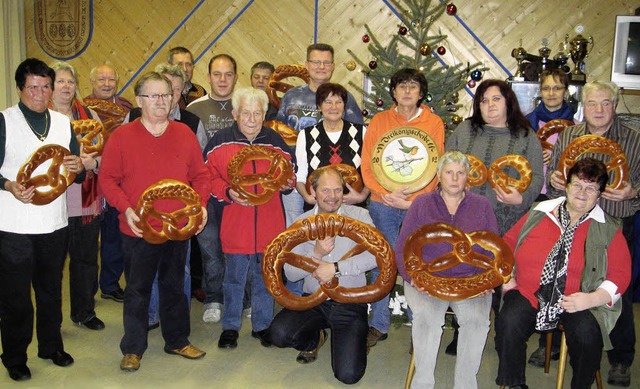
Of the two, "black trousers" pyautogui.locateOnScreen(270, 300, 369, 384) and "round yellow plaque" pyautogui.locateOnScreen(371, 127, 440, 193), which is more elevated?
"round yellow plaque" pyautogui.locateOnScreen(371, 127, 440, 193)

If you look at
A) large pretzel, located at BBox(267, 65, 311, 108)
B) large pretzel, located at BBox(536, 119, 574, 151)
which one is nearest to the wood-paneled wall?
large pretzel, located at BBox(267, 65, 311, 108)

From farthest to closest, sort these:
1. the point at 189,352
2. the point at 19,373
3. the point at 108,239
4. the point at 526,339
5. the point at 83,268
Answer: the point at 108,239 < the point at 83,268 < the point at 189,352 < the point at 19,373 < the point at 526,339

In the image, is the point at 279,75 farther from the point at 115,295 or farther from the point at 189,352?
the point at 189,352

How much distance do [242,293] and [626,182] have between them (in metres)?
2.38

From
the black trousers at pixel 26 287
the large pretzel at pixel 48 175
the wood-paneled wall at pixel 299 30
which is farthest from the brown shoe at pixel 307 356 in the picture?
the wood-paneled wall at pixel 299 30

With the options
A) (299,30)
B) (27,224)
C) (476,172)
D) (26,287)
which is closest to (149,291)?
(26,287)

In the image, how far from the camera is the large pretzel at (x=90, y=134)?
372cm

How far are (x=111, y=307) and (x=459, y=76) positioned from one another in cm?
311

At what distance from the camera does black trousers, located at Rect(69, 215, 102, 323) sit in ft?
13.2

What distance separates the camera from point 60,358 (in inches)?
138

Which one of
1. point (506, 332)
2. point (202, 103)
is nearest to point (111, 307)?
point (202, 103)

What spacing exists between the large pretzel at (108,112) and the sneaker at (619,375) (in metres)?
3.60

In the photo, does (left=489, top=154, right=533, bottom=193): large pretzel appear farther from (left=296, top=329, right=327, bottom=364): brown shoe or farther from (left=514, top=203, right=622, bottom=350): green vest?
(left=296, top=329, right=327, bottom=364): brown shoe

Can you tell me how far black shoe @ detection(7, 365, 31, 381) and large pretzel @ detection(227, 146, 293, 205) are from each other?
154cm
